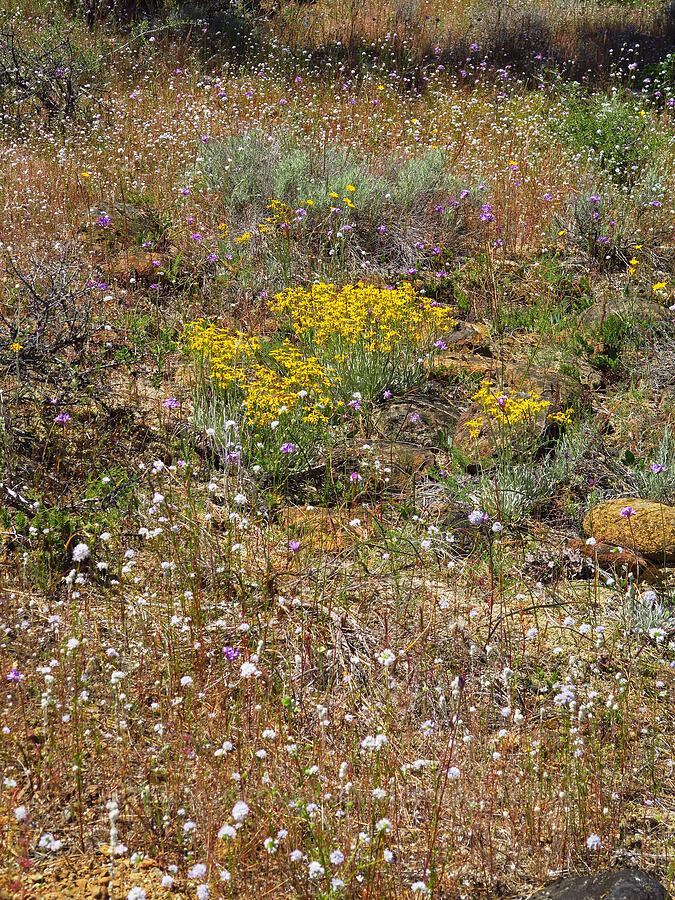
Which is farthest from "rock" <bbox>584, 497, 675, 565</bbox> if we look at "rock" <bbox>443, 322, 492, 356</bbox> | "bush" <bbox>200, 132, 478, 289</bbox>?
"bush" <bbox>200, 132, 478, 289</bbox>

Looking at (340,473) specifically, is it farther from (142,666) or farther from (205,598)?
(142,666)

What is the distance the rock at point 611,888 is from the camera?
208 cm

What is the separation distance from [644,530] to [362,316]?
2137mm

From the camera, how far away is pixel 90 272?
5754 mm

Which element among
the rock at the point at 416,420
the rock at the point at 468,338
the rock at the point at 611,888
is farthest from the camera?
the rock at the point at 468,338

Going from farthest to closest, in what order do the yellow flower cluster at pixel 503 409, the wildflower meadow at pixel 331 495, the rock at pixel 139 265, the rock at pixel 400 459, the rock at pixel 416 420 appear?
1. the rock at pixel 139 265
2. the rock at pixel 416 420
3. the rock at pixel 400 459
4. the yellow flower cluster at pixel 503 409
5. the wildflower meadow at pixel 331 495

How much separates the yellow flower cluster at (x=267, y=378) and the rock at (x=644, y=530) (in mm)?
1638

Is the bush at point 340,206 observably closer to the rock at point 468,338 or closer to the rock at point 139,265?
the rock at point 139,265

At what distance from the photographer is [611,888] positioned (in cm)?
210

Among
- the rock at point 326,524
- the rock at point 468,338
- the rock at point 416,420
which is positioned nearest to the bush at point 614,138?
the rock at point 468,338

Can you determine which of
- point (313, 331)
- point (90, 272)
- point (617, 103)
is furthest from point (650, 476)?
point (617, 103)

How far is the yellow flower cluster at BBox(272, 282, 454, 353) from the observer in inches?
186

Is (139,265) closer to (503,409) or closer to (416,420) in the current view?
(416,420)

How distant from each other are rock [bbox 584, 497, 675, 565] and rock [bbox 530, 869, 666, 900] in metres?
1.63
